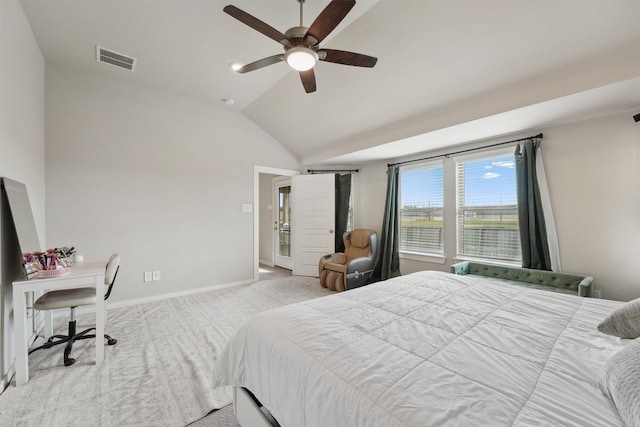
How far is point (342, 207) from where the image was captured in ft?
17.1

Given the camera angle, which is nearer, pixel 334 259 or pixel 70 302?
pixel 70 302

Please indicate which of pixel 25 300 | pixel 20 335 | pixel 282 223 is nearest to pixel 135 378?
pixel 20 335

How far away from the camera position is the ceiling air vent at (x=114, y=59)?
2.95 m

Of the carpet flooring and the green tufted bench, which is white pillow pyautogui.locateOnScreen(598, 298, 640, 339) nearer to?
the green tufted bench

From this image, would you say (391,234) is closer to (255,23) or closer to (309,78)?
(309,78)

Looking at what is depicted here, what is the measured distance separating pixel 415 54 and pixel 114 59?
338cm

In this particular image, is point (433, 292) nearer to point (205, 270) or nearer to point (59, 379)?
point (59, 379)

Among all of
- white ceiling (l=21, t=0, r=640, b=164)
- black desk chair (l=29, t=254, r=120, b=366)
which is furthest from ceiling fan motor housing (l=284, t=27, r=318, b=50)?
black desk chair (l=29, t=254, r=120, b=366)

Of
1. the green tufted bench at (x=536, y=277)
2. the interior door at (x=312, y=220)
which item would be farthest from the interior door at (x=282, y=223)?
the green tufted bench at (x=536, y=277)

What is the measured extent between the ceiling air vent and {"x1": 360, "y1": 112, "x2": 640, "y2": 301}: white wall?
16.3ft

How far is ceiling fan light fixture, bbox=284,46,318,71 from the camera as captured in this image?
192 centimetres

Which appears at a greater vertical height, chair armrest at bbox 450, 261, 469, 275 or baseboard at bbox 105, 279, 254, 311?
chair armrest at bbox 450, 261, 469, 275

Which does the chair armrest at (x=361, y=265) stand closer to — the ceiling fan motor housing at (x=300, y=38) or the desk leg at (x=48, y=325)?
the ceiling fan motor housing at (x=300, y=38)

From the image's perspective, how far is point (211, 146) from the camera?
14.2 ft
